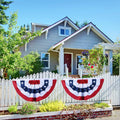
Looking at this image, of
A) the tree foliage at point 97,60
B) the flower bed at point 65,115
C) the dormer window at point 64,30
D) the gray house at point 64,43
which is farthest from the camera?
the dormer window at point 64,30

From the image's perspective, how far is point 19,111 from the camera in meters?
4.62

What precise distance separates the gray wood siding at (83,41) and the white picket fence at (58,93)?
22.9 feet

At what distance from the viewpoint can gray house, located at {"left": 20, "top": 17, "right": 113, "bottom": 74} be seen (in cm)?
1260

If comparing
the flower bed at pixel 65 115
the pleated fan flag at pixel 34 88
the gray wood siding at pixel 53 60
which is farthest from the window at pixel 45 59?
the flower bed at pixel 65 115

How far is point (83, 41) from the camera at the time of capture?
513 inches

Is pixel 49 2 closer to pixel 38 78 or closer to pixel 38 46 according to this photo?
pixel 38 46

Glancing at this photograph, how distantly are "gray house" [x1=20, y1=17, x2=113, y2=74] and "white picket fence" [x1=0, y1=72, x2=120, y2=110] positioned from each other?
6244 mm

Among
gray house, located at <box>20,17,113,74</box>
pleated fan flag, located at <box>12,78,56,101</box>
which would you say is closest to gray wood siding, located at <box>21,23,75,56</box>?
gray house, located at <box>20,17,113,74</box>

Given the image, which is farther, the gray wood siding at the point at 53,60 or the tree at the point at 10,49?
the gray wood siding at the point at 53,60

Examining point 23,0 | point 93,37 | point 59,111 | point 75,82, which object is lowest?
point 59,111

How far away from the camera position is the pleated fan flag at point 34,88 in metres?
4.84

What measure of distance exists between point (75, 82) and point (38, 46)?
930cm

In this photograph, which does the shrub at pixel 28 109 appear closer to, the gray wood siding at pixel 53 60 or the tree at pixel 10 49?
the tree at pixel 10 49

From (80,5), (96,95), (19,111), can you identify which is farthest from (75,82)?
(80,5)
